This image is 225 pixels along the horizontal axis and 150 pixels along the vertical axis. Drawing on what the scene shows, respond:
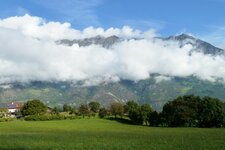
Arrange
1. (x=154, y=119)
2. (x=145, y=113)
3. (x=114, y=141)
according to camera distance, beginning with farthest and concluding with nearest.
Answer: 1. (x=145, y=113)
2. (x=154, y=119)
3. (x=114, y=141)

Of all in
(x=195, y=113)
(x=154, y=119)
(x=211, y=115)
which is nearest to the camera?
(x=211, y=115)

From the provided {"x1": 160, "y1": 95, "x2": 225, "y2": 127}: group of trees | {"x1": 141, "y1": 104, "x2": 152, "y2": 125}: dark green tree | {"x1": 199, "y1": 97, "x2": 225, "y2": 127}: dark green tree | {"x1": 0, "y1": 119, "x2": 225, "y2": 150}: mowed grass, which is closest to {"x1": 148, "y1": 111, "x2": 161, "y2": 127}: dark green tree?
{"x1": 141, "y1": 104, "x2": 152, "y2": 125}: dark green tree

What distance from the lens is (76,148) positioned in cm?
5178

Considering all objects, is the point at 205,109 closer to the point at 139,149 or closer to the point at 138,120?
the point at 138,120

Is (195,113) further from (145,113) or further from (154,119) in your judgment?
(145,113)

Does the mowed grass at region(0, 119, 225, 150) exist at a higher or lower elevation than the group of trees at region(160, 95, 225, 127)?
lower

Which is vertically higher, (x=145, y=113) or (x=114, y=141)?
(x=145, y=113)

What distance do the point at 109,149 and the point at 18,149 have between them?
11.4 meters

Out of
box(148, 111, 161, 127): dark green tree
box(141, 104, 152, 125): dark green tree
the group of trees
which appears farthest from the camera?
box(141, 104, 152, 125): dark green tree

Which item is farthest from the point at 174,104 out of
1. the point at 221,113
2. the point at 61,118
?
the point at 61,118

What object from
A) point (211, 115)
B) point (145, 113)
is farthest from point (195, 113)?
point (145, 113)

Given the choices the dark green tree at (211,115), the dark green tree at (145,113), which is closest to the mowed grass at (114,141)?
the dark green tree at (211,115)

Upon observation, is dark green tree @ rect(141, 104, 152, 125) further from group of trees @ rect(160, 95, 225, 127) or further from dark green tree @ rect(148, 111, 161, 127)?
group of trees @ rect(160, 95, 225, 127)

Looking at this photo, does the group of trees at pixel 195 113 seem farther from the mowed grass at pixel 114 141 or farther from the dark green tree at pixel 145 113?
the mowed grass at pixel 114 141
